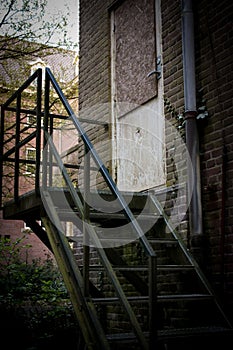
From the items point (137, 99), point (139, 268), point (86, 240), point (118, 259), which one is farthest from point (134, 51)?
point (139, 268)

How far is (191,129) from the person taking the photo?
4.57 meters

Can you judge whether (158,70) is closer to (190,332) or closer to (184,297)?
(184,297)

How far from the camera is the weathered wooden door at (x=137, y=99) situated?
5.56 metres

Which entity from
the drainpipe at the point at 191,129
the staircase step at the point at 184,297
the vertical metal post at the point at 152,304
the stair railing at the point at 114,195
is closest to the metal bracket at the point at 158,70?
the drainpipe at the point at 191,129

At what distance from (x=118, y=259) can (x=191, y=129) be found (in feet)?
5.44

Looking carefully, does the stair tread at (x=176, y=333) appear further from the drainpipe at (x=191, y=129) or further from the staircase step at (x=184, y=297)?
the drainpipe at (x=191, y=129)

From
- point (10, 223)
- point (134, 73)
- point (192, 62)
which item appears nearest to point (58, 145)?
point (10, 223)

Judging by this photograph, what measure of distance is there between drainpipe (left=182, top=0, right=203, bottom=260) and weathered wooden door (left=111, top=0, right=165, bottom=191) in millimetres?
791

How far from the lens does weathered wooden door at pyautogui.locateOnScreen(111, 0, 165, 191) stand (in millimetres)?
5559

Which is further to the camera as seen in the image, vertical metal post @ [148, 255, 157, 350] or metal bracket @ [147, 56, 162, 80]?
metal bracket @ [147, 56, 162, 80]

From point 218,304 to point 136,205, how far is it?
1.38 m

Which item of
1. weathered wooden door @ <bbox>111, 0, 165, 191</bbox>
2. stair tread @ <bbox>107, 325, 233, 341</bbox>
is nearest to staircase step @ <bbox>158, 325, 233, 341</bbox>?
stair tread @ <bbox>107, 325, 233, 341</bbox>

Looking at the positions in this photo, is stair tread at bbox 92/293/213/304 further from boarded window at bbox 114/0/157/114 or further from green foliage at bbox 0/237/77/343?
green foliage at bbox 0/237/77/343

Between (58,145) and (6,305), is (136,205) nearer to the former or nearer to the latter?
(6,305)
